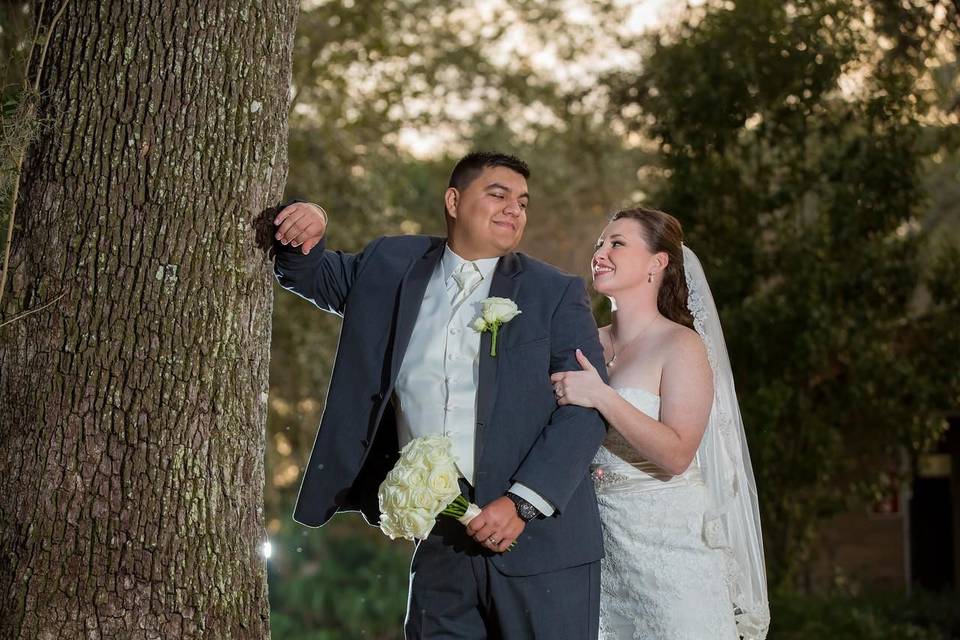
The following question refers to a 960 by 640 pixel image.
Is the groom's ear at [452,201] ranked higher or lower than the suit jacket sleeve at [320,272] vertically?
higher

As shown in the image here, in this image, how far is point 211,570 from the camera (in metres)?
3.11

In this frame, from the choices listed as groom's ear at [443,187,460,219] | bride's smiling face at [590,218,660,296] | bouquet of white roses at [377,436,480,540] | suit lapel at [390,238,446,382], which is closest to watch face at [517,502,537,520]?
bouquet of white roses at [377,436,480,540]

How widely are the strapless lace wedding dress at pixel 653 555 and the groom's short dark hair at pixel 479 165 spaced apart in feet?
2.78

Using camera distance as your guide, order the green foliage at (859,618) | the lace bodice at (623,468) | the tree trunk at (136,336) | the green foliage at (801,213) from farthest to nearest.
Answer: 1. the green foliage at (859,618)
2. the green foliage at (801,213)
3. the lace bodice at (623,468)
4. the tree trunk at (136,336)

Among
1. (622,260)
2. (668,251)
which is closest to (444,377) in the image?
(622,260)

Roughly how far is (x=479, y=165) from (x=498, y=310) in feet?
1.81

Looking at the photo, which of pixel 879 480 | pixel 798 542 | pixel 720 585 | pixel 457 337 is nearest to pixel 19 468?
Answer: pixel 457 337

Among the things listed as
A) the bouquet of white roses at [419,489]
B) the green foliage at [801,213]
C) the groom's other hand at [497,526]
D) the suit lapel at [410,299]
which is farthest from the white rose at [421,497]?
the green foliage at [801,213]

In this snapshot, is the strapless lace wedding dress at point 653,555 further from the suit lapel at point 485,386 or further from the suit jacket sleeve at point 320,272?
the suit jacket sleeve at point 320,272

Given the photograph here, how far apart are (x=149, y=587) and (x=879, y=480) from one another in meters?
7.10

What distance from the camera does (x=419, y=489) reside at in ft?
9.90

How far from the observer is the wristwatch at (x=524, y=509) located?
3156mm

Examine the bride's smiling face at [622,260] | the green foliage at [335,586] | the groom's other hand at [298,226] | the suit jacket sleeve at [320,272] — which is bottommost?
the green foliage at [335,586]

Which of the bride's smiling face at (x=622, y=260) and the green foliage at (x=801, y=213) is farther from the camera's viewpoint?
the green foliage at (x=801, y=213)
